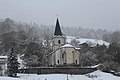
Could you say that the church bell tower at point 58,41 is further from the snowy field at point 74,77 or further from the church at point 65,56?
the snowy field at point 74,77

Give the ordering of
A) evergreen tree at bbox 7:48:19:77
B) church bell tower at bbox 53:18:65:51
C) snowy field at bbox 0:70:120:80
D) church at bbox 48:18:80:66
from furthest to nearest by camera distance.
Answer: church bell tower at bbox 53:18:65:51 < church at bbox 48:18:80:66 < evergreen tree at bbox 7:48:19:77 < snowy field at bbox 0:70:120:80

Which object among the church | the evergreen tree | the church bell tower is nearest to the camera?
the evergreen tree

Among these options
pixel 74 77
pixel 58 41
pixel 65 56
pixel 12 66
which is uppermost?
pixel 58 41

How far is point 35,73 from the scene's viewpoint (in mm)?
48688

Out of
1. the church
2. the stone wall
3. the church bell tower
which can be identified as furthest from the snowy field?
the church bell tower

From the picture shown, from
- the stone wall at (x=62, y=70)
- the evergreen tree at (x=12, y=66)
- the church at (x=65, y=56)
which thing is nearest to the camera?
the evergreen tree at (x=12, y=66)

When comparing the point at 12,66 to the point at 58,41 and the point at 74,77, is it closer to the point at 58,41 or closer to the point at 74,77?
the point at 74,77

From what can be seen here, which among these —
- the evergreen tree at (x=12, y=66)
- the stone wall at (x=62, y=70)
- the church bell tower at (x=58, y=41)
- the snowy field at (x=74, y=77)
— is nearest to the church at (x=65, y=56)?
the church bell tower at (x=58, y=41)

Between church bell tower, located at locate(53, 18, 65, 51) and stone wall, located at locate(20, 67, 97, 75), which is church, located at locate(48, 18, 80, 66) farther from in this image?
stone wall, located at locate(20, 67, 97, 75)

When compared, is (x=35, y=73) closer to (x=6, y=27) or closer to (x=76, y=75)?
(x=76, y=75)

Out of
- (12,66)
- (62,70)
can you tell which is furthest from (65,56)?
(12,66)

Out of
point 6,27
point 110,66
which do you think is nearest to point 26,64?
point 110,66

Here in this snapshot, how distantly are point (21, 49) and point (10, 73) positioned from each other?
3223 centimetres

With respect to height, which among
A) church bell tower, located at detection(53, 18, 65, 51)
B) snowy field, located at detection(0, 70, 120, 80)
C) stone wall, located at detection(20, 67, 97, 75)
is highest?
church bell tower, located at detection(53, 18, 65, 51)
